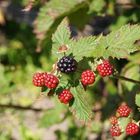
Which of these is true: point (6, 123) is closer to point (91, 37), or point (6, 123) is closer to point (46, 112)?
point (46, 112)

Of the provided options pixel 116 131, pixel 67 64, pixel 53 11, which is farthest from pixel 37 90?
pixel 67 64

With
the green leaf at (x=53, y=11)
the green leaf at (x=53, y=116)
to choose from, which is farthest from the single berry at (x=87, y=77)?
the green leaf at (x=53, y=116)

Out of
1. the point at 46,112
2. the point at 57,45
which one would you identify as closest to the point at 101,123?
the point at 46,112

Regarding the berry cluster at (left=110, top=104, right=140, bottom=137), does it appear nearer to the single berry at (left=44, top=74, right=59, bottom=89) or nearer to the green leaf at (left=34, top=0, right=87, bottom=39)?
the single berry at (left=44, top=74, right=59, bottom=89)

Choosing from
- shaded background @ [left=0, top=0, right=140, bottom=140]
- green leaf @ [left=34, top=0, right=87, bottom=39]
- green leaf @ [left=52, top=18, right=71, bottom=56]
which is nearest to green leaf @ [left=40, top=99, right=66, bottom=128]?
shaded background @ [left=0, top=0, right=140, bottom=140]

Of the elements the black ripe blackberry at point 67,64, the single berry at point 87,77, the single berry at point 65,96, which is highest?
the black ripe blackberry at point 67,64

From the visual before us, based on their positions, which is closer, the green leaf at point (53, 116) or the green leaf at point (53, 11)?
the green leaf at point (53, 11)

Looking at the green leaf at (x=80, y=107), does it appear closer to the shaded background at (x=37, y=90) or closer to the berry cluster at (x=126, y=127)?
the berry cluster at (x=126, y=127)

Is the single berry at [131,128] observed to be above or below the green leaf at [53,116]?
above
